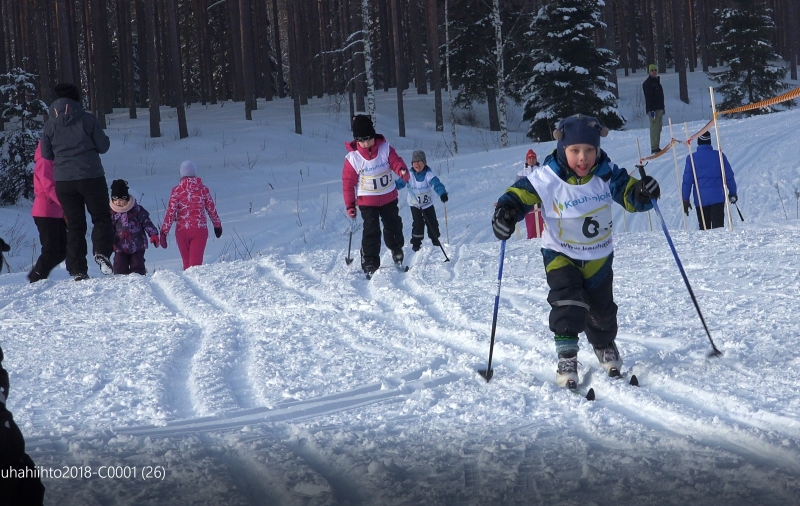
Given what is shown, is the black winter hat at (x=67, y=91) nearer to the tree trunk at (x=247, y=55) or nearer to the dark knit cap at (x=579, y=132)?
the dark knit cap at (x=579, y=132)

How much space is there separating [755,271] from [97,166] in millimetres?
6688

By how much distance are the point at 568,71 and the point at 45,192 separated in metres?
21.0

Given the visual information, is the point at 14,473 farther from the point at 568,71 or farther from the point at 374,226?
the point at 568,71

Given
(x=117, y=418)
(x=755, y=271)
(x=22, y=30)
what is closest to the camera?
(x=117, y=418)

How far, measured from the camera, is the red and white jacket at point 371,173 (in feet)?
27.6

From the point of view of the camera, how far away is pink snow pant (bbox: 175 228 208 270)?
983 cm

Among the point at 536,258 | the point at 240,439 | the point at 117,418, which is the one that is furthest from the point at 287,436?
the point at 536,258

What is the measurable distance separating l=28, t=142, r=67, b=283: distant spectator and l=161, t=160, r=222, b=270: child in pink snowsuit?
1.16 m

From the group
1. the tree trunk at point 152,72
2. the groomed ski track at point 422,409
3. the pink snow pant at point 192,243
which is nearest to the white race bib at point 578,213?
the groomed ski track at point 422,409

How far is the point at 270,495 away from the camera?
2902 millimetres

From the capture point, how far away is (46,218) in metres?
9.00

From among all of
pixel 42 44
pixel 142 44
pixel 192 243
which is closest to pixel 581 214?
pixel 192 243

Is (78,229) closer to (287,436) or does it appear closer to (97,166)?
(97,166)

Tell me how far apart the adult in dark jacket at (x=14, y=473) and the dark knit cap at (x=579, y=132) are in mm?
2996
